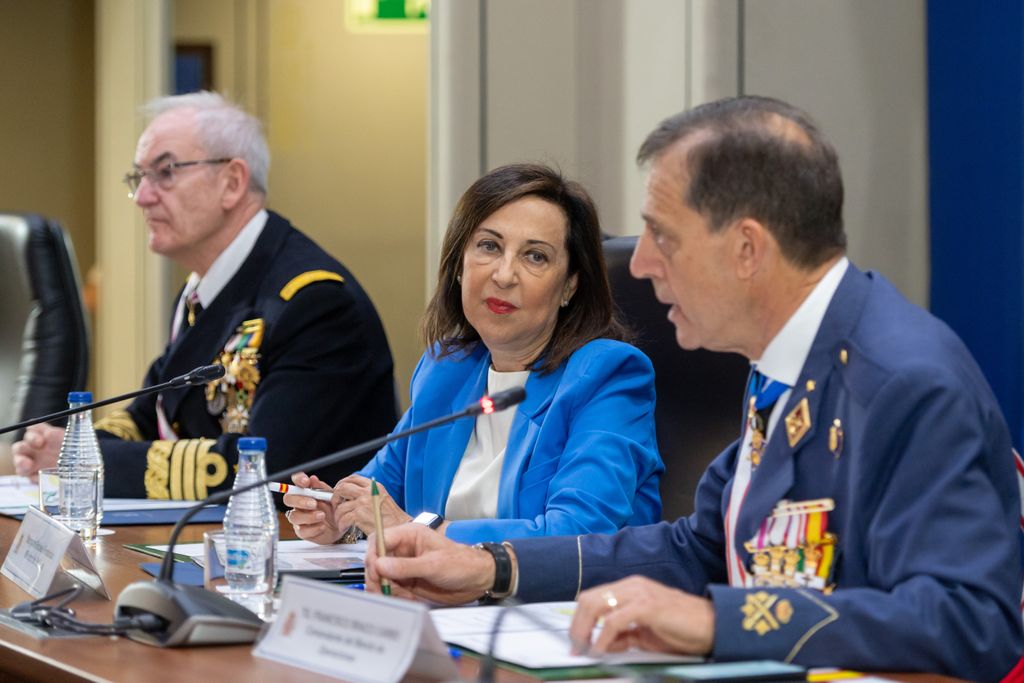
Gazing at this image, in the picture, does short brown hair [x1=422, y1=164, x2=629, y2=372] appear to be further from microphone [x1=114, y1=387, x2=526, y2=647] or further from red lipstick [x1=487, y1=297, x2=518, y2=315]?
microphone [x1=114, y1=387, x2=526, y2=647]

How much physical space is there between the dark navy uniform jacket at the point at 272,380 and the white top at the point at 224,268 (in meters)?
0.03

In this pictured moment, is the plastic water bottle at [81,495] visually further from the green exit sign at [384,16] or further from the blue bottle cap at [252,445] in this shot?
the green exit sign at [384,16]

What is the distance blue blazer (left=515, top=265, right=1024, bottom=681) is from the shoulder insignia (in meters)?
1.65

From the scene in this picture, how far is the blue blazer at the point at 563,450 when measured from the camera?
2.03 metres

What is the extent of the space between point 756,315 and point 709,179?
149 millimetres

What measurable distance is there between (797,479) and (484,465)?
86 cm

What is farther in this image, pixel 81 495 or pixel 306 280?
pixel 306 280

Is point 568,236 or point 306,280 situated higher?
point 568,236

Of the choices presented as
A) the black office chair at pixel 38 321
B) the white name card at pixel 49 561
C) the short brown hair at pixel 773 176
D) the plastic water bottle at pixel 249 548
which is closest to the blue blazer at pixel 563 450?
the plastic water bottle at pixel 249 548

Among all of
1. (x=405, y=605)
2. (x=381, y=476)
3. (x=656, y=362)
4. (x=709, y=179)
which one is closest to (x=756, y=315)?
(x=709, y=179)

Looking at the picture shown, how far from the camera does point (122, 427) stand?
322 cm

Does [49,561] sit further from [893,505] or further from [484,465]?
[893,505]

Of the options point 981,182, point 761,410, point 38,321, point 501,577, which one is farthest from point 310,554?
point 38,321

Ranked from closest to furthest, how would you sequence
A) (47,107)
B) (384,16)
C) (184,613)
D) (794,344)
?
(184,613)
(794,344)
(384,16)
(47,107)
